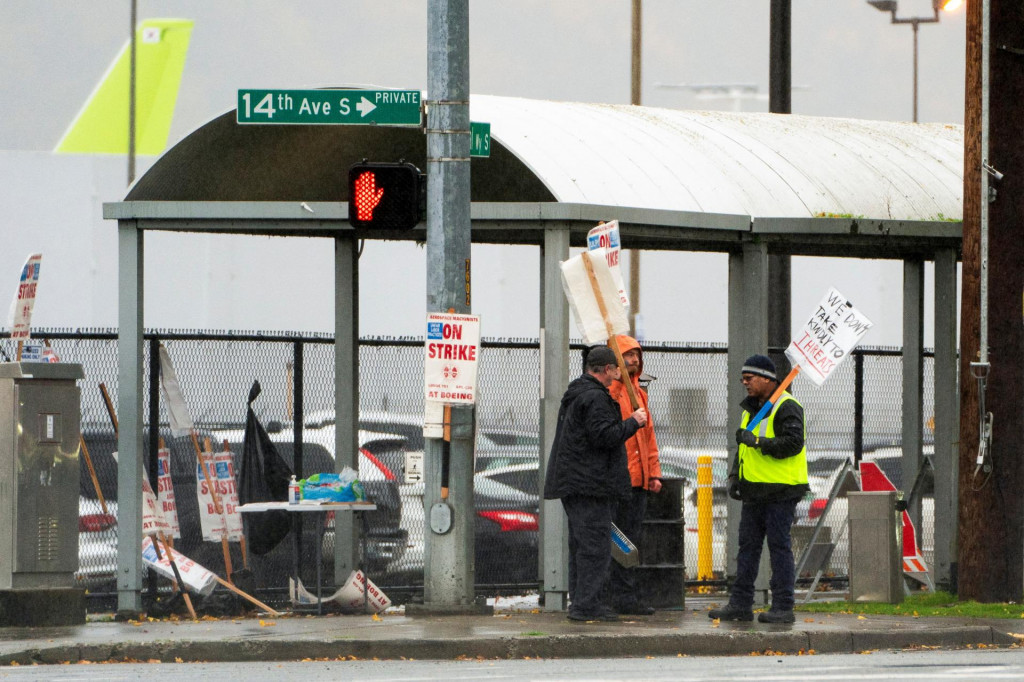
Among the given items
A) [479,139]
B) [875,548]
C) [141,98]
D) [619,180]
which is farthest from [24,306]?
[141,98]

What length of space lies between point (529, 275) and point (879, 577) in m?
14.9

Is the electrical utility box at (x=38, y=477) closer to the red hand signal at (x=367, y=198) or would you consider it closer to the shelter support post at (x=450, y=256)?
the red hand signal at (x=367, y=198)

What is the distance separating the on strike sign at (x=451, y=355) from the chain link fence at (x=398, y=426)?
1645 mm

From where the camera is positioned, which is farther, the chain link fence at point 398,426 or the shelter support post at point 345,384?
the shelter support post at point 345,384

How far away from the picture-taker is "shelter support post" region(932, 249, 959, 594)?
14.9 meters

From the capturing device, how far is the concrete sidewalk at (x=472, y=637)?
11078 mm

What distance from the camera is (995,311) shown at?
13414mm

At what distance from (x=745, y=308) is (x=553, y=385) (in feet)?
6.03

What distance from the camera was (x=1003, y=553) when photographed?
13.4m

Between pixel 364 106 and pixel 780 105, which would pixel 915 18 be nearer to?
pixel 780 105

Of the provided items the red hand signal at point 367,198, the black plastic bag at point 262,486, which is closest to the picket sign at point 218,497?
the black plastic bag at point 262,486

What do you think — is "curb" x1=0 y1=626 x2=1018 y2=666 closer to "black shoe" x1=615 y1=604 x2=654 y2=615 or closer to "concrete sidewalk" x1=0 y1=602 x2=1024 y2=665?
"concrete sidewalk" x1=0 y1=602 x2=1024 y2=665

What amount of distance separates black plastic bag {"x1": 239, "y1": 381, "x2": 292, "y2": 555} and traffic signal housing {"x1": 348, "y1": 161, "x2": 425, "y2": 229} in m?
2.44

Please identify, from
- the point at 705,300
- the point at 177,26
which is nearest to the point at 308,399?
the point at 705,300
